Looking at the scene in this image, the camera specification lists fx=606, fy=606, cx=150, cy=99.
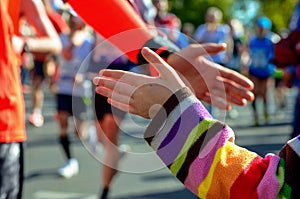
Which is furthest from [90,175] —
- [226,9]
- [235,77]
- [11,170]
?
[226,9]

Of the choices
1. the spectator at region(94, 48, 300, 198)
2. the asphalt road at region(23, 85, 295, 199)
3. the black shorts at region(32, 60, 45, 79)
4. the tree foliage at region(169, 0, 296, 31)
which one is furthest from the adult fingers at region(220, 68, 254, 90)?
the tree foliage at region(169, 0, 296, 31)

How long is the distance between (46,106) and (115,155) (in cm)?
Answer: 898

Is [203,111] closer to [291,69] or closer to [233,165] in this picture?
[233,165]

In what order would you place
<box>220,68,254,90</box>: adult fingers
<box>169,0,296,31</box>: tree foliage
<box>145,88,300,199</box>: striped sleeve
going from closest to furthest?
<box>145,88,300,199</box>: striped sleeve → <box>220,68,254,90</box>: adult fingers → <box>169,0,296,31</box>: tree foliage

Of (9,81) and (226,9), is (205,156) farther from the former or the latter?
(226,9)

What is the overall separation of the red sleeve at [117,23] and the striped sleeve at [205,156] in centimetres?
58

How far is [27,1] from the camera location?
229 centimetres

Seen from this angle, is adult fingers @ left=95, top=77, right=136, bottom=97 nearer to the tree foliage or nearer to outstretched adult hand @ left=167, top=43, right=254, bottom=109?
outstretched adult hand @ left=167, top=43, right=254, bottom=109

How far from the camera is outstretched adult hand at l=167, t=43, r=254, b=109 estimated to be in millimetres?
1802

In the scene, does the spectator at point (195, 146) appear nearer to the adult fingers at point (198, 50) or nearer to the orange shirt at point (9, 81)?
the adult fingers at point (198, 50)

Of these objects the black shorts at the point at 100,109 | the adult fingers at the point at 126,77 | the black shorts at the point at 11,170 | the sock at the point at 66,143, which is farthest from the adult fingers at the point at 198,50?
the sock at the point at 66,143

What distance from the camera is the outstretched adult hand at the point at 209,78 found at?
A: 1.80m

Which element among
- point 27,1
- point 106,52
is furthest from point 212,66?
point 106,52

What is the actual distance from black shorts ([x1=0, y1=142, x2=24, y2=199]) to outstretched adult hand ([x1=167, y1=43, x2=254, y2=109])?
64 cm
